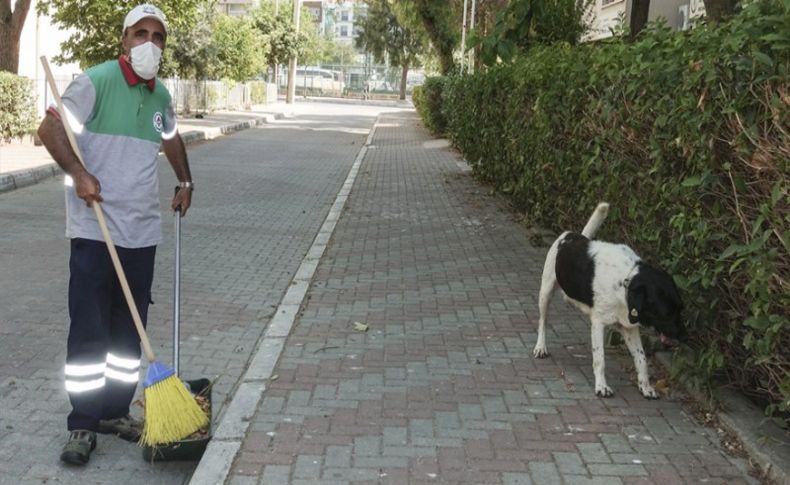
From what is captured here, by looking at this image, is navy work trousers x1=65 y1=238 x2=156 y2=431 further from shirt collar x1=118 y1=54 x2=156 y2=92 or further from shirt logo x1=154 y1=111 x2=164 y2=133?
shirt collar x1=118 y1=54 x2=156 y2=92

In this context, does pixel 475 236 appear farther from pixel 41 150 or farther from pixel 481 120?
pixel 41 150

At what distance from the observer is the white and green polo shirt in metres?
3.83

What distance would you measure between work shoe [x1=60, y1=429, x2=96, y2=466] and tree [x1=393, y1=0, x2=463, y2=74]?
28.8 meters

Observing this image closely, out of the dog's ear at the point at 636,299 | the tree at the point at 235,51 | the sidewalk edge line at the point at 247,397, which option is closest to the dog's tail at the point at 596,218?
the dog's ear at the point at 636,299

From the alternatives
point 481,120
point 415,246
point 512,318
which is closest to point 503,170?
point 481,120

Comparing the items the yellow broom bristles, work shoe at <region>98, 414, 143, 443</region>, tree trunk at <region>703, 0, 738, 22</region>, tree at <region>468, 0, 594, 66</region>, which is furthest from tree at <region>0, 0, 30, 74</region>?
the yellow broom bristles

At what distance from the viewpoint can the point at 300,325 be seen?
6270 millimetres

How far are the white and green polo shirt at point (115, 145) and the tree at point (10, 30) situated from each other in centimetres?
1624

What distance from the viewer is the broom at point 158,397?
3761mm

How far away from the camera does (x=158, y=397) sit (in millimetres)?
3807

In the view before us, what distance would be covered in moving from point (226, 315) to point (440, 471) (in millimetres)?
3243

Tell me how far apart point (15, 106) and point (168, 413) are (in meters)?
15.8

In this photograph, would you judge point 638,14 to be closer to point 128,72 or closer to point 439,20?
point 128,72

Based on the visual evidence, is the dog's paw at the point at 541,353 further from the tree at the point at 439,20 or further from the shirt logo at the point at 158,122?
the tree at the point at 439,20
